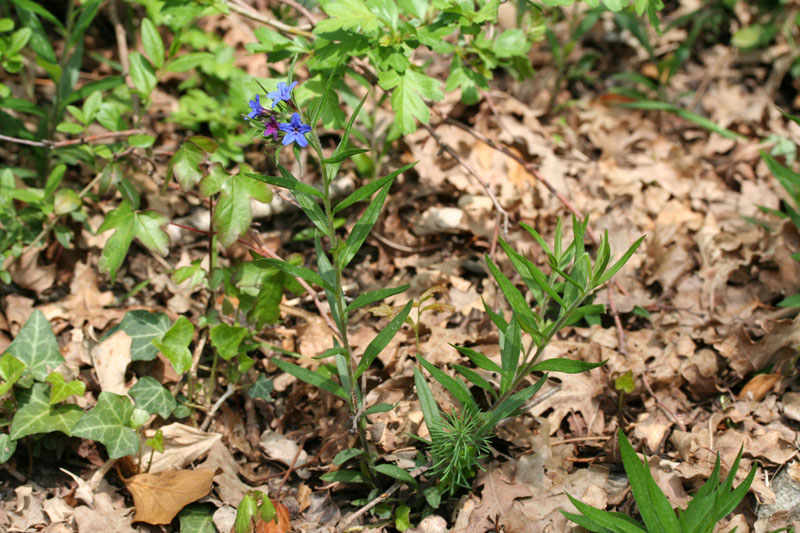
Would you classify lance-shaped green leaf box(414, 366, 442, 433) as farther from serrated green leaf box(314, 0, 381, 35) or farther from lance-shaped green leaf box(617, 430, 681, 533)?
serrated green leaf box(314, 0, 381, 35)

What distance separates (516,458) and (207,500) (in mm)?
1121

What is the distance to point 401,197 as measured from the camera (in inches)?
132

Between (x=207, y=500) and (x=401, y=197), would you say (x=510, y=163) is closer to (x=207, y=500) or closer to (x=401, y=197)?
(x=401, y=197)

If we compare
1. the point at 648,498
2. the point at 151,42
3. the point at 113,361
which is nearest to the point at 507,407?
the point at 648,498

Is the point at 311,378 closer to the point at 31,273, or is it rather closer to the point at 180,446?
the point at 180,446

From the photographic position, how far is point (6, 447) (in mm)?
2090

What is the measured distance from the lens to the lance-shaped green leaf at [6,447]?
2070mm

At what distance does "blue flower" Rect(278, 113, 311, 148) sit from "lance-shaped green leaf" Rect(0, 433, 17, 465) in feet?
4.87

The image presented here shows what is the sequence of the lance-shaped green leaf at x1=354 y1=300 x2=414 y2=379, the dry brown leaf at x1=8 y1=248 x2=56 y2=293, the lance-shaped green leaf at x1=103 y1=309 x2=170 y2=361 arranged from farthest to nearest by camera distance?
the dry brown leaf at x1=8 y1=248 x2=56 y2=293
the lance-shaped green leaf at x1=103 y1=309 x2=170 y2=361
the lance-shaped green leaf at x1=354 y1=300 x2=414 y2=379

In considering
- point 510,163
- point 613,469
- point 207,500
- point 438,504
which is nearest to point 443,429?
point 438,504

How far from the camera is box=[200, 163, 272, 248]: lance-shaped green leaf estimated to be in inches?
83.5

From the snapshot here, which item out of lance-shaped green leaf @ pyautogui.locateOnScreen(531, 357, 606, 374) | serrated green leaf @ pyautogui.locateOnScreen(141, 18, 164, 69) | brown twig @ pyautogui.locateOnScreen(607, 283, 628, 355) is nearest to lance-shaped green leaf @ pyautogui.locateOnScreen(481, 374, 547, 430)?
lance-shaped green leaf @ pyautogui.locateOnScreen(531, 357, 606, 374)

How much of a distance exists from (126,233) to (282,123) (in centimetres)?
98

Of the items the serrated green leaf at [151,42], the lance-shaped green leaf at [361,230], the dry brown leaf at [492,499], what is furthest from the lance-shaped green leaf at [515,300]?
the serrated green leaf at [151,42]
